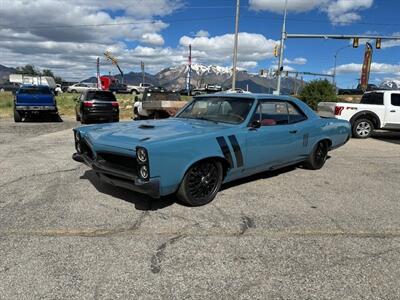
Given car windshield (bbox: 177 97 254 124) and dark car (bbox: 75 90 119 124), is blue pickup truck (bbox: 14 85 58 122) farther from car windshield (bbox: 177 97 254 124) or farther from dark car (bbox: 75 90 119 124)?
car windshield (bbox: 177 97 254 124)

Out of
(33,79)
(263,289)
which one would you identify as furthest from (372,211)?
(33,79)

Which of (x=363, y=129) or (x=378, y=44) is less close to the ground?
(x=378, y=44)

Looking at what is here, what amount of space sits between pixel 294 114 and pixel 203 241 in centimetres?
367

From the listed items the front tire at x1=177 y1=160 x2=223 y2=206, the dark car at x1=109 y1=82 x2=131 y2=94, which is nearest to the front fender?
the front tire at x1=177 y1=160 x2=223 y2=206

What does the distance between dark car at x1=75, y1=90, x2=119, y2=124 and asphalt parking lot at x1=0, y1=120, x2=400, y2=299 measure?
12.1 meters

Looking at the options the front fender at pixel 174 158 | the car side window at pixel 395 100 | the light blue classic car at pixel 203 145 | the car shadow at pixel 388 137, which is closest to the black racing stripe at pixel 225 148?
the light blue classic car at pixel 203 145

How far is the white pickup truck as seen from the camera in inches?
562

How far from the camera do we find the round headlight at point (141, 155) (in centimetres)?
461

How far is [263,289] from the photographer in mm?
3301

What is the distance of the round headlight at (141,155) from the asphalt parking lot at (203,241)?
728 mm

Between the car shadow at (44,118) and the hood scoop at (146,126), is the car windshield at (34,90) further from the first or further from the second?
the hood scoop at (146,126)

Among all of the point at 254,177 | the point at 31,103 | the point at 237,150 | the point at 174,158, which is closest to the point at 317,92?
the point at 31,103

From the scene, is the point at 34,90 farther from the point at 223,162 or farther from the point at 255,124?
the point at 223,162

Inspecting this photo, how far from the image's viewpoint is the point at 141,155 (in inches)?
183
